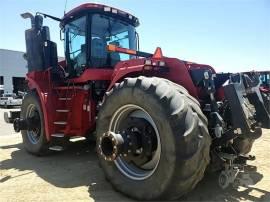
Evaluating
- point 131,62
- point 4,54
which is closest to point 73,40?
point 131,62

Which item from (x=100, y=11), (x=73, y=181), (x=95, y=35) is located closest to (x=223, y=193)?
(x=73, y=181)

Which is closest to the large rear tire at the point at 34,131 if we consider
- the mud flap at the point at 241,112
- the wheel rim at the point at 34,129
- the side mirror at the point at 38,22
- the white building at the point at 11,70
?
the wheel rim at the point at 34,129

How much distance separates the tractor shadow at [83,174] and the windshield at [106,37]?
1.96m

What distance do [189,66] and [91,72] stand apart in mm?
2113

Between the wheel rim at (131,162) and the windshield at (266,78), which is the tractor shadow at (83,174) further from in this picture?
the windshield at (266,78)

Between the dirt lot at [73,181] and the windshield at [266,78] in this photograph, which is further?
the windshield at [266,78]

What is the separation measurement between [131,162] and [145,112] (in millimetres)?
736

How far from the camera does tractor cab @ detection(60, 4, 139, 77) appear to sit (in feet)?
21.7

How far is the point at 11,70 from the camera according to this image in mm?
43906

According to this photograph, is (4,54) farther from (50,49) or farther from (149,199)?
(149,199)

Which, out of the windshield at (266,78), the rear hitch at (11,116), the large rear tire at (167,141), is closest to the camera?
the large rear tire at (167,141)

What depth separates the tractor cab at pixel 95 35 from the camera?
662 centimetres

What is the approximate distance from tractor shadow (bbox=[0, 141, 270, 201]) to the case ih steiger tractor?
250mm

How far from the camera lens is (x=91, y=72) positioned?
6.38m
